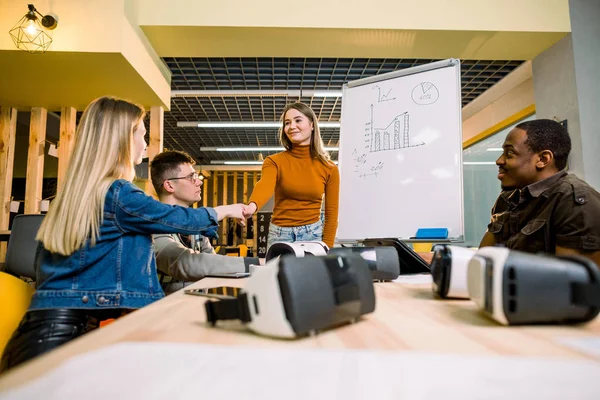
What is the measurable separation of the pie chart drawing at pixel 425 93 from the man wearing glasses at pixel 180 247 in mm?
1255

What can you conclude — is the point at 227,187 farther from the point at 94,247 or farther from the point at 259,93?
the point at 94,247

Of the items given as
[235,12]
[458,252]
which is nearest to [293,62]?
[235,12]

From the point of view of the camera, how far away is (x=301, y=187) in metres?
2.21

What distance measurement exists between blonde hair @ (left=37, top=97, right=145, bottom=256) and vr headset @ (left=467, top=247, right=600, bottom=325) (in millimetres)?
994

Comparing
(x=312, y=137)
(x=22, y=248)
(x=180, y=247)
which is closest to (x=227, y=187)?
(x=312, y=137)

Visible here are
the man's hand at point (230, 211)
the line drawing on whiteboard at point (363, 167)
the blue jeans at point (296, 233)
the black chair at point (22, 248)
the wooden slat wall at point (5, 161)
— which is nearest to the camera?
the man's hand at point (230, 211)

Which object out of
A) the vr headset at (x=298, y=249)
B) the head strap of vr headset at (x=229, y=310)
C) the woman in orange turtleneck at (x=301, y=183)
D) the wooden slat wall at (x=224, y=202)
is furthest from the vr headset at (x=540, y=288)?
the wooden slat wall at (x=224, y=202)

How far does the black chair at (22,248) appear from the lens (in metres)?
1.81

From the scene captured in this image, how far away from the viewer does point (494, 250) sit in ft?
1.67

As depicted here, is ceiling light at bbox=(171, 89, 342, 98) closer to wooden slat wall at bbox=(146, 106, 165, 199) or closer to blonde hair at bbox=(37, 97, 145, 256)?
wooden slat wall at bbox=(146, 106, 165, 199)

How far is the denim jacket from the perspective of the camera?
110 centimetres

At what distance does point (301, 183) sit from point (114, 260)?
1197mm

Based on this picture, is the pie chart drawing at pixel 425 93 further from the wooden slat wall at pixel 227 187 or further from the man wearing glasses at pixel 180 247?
the wooden slat wall at pixel 227 187

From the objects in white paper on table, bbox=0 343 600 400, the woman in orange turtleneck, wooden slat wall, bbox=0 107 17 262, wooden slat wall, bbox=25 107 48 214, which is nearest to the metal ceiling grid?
wooden slat wall, bbox=25 107 48 214
